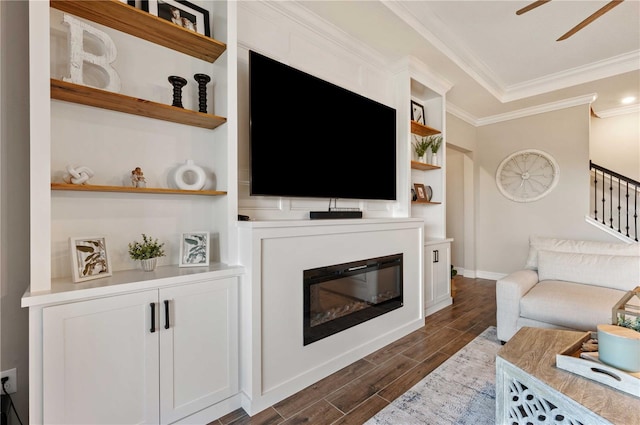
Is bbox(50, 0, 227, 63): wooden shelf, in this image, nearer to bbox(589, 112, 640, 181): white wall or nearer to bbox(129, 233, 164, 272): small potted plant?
bbox(129, 233, 164, 272): small potted plant

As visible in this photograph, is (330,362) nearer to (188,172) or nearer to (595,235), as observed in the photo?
(188,172)

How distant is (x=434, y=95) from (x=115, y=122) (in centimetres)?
340

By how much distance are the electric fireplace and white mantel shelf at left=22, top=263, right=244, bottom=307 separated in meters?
0.62

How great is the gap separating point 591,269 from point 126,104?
152 inches

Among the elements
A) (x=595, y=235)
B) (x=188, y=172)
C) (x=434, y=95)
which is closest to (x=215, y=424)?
(x=188, y=172)

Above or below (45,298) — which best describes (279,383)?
below

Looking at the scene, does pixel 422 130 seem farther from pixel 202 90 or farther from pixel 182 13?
pixel 182 13

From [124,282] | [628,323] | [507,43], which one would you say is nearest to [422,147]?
[507,43]

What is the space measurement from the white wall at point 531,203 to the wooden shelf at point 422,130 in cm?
200

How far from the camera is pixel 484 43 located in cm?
298

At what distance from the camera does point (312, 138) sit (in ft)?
7.26

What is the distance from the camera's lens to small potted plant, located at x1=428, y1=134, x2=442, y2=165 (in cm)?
355

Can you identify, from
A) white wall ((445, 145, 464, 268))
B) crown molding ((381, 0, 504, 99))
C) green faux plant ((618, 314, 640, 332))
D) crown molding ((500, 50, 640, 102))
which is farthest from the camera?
white wall ((445, 145, 464, 268))

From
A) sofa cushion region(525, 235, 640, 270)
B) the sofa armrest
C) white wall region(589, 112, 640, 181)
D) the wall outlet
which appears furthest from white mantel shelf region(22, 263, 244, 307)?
white wall region(589, 112, 640, 181)
